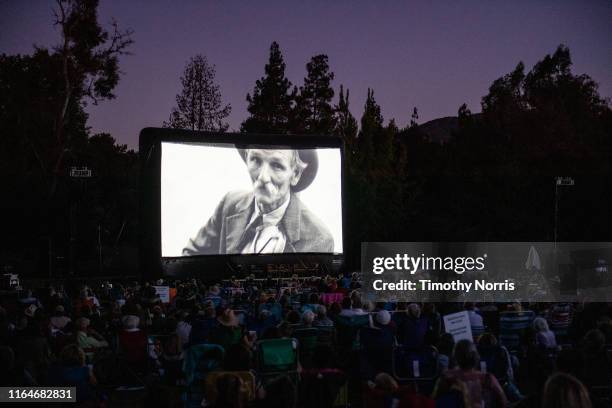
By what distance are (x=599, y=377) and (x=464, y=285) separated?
10.5 meters

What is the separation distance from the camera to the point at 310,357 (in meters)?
8.45

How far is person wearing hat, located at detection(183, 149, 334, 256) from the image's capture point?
1823cm

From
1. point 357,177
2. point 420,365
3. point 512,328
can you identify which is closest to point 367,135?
point 357,177

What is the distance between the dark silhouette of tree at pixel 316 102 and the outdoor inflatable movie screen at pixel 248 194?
3434cm

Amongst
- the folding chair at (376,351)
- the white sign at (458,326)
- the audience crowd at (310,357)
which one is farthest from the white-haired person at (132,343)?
the white sign at (458,326)

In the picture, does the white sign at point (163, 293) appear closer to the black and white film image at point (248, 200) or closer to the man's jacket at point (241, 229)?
the black and white film image at point (248, 200)

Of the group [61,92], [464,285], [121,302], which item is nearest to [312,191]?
[464,285]

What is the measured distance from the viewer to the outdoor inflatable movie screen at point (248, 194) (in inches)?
688

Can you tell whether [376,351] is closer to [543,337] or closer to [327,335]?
[327,335]

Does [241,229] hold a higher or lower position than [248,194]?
lower

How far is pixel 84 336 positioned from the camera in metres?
9.12

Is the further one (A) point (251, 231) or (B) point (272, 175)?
(B) point (272, 175)

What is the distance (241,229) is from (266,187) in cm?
128

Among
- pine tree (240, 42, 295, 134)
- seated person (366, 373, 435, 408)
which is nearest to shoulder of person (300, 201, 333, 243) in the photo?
seated person (366, 373, 435, 408)
